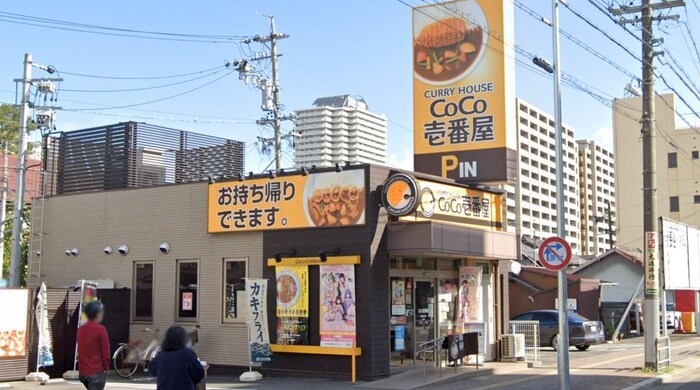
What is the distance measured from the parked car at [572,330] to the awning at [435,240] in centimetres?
1045

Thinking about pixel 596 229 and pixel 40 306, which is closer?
pixel 40 306

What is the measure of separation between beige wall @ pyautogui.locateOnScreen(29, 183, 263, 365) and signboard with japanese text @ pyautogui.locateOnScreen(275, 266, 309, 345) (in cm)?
110

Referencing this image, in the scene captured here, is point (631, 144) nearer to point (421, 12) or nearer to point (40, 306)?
point (421, 12)

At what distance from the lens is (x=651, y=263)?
65.4ft

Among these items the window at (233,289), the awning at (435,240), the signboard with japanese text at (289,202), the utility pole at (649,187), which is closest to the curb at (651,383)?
the utility pole at (649,187)

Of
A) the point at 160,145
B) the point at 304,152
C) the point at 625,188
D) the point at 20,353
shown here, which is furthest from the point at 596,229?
the point at 20,353

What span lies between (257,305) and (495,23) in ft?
32.0

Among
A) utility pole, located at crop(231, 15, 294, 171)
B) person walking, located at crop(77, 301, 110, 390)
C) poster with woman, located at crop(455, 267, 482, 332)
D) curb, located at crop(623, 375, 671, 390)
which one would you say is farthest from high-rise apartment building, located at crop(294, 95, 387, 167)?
person walking, located at crop(77, 301, 110, 390)

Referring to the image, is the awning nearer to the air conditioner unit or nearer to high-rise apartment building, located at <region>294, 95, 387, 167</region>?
the air conditioner unit

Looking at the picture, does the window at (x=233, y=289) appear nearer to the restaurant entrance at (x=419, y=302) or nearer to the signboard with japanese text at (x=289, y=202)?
the signboard with japanese text at (x=289, y=202)

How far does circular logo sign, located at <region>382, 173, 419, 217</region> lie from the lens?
690 inches

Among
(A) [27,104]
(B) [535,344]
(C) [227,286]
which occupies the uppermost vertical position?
(A) [27,104]

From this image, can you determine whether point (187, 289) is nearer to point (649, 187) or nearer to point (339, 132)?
point (649, 187)

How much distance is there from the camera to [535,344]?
2227cm
